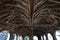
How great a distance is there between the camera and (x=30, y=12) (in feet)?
31.3

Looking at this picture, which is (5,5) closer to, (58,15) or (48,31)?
(58,15)

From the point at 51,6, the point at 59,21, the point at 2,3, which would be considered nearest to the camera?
the point at 2,3

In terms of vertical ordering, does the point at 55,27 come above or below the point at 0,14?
below

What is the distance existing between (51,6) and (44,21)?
292cm

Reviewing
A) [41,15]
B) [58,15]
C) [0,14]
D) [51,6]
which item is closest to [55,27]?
[58,15]

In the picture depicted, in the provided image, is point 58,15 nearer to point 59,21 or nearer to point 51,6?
point 59,21

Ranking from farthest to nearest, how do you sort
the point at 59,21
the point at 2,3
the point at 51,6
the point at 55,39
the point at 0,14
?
the point at 55,39
the point at 59,21
the point at 0,14
the point at 51,6
the point at 2,3

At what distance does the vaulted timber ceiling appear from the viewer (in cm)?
891

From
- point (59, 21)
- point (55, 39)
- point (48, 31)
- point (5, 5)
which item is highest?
point (5, 5)

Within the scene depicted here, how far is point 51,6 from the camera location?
9.74 metres

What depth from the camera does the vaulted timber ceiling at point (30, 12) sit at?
891 cm

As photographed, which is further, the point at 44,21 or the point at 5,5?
the point at 44,21

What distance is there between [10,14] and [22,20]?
1869mm

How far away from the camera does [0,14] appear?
416 inches
